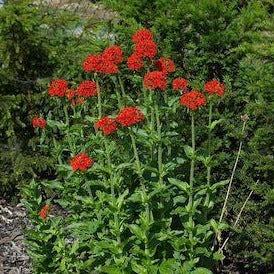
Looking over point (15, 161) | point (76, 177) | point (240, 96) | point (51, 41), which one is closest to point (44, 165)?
point (15, 161)

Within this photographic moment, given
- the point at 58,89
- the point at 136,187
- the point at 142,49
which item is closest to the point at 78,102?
the point at 58,89

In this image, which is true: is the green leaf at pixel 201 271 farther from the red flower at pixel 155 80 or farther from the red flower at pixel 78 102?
the red flower at pixel 78 102

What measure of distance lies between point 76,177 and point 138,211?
50cm

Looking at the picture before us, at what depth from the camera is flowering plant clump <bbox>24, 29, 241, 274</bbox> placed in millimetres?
3590

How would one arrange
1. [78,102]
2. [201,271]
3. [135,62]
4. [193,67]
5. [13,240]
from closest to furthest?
[135,62] < [201,271] < [78,102] < [193,67] < [13,240]

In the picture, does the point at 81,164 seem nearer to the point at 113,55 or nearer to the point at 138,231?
the point at 138,231

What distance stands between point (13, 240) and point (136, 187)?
6.01 feet

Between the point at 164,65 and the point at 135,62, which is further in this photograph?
the point at 164,65

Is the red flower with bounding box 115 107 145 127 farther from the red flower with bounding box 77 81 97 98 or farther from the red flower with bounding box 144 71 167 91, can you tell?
the red flower with bounding box 77 81 97 98

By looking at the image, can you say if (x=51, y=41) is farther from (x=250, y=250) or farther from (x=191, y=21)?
(x=250, y=250)

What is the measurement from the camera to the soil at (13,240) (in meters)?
5.08

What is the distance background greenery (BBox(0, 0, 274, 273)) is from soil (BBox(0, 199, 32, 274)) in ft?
0.82

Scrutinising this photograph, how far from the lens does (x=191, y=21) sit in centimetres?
479

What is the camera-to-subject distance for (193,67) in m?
4.80
